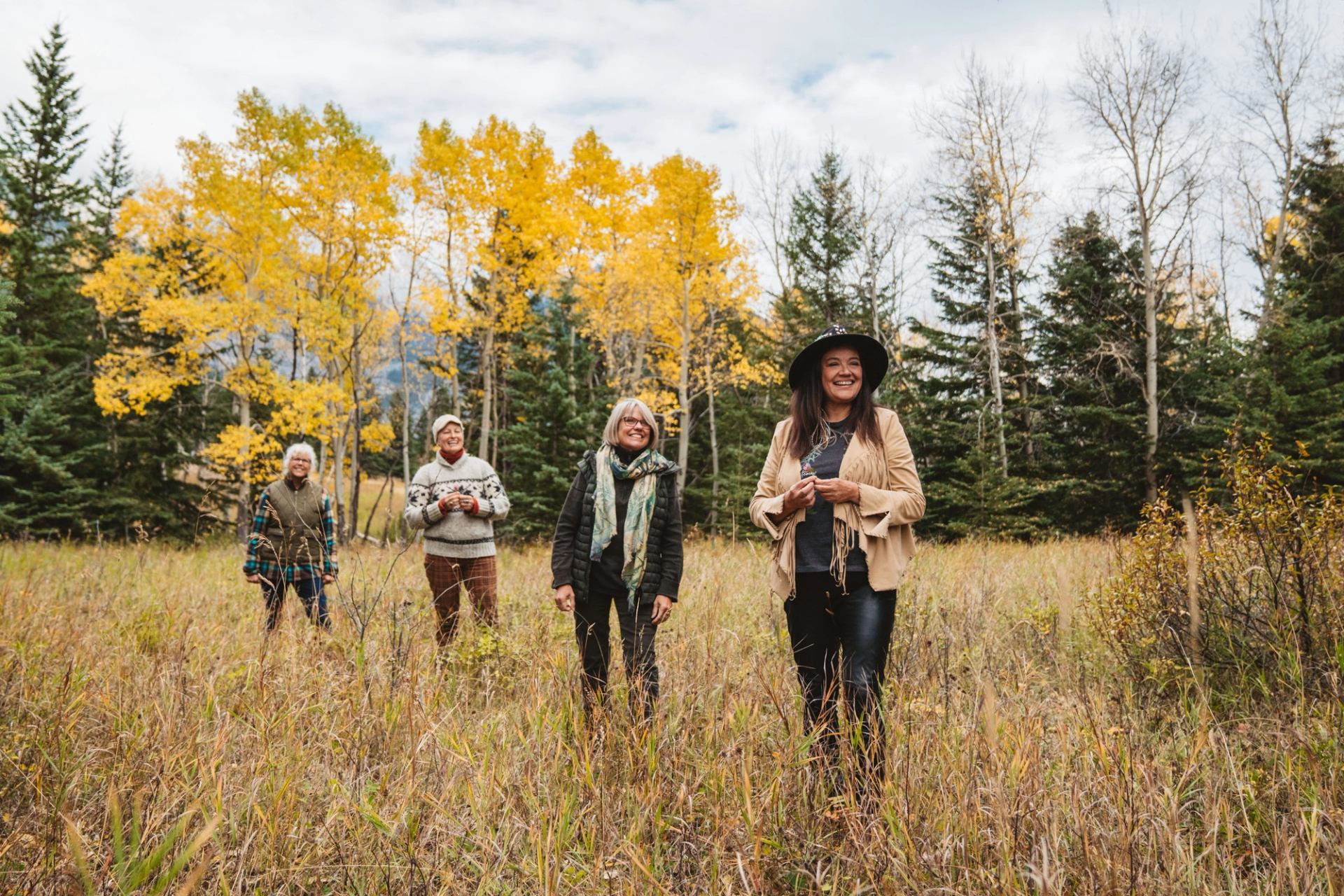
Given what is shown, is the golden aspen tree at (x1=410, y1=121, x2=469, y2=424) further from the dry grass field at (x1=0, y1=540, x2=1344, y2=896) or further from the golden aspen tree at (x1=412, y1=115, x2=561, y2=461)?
the dry grass field at (x1=0, y1=540, x2=1344, y2=896)

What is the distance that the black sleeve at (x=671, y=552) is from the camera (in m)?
3.46

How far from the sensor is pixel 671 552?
11.5 ft

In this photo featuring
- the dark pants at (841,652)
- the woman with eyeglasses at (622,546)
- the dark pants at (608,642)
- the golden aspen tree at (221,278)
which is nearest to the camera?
the dark pants at (841,652)

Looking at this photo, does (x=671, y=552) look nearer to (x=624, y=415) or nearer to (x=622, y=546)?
(x=622, y=546)

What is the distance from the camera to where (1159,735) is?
9.63ft

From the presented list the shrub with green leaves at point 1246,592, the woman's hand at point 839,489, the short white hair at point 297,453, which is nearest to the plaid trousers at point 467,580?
the short white hair at point 297,453

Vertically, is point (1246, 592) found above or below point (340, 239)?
below

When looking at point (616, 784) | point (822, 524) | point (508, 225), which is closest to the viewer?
point (616, 784)

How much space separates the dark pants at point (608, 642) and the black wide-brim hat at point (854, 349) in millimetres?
1461

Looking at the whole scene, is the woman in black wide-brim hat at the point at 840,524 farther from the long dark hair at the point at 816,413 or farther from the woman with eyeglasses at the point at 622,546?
Answer: the woman with eyeglasses at the point at 622,546

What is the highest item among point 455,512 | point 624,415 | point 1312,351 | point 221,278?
point 221,278

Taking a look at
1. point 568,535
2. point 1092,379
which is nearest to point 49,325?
point 568,535

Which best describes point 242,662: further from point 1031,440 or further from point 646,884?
point 1031,440

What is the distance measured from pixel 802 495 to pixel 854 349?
767 millimetres
